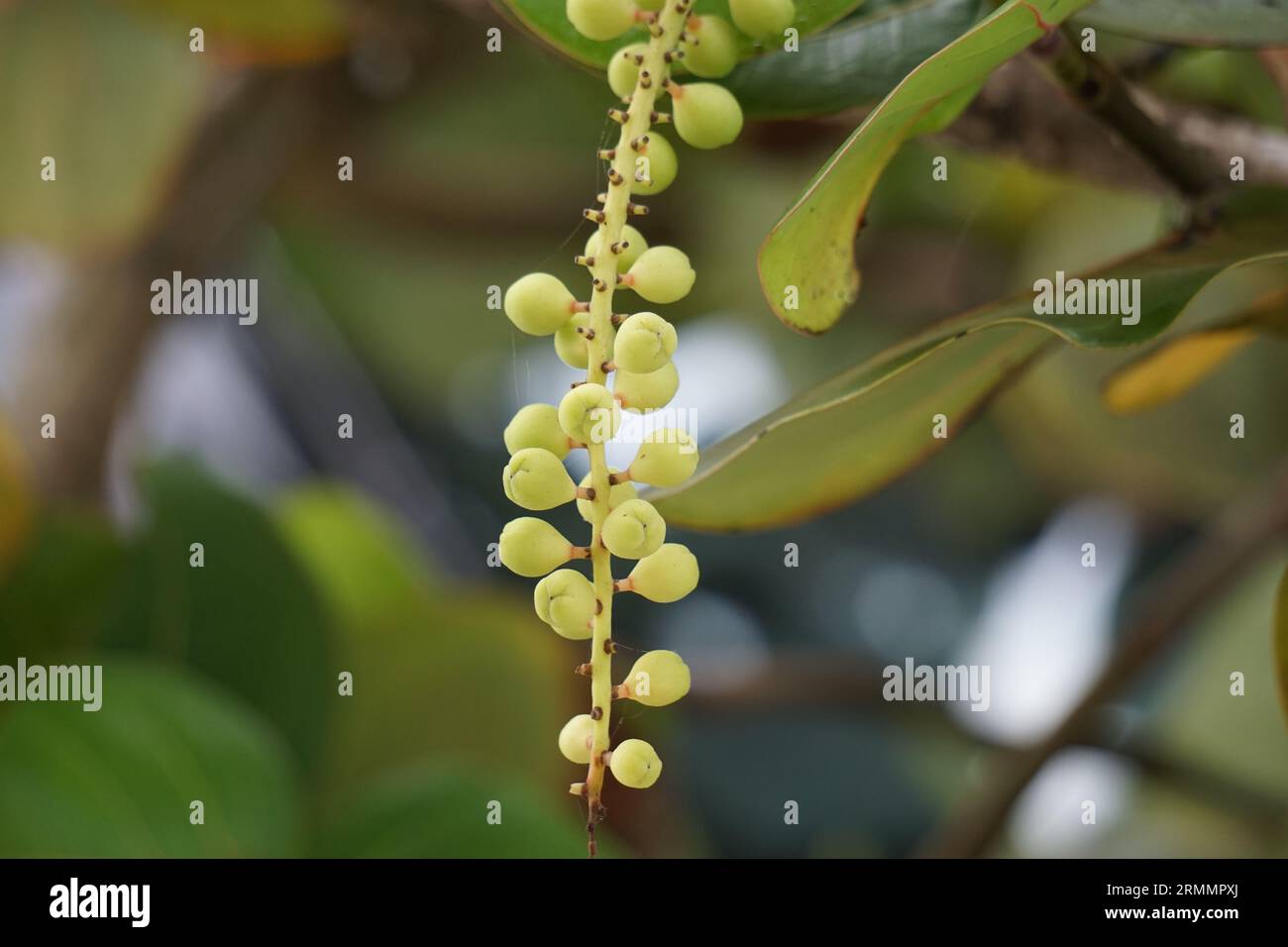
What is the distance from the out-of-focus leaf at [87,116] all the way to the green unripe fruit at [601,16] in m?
0.61

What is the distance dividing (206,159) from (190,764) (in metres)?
0.59

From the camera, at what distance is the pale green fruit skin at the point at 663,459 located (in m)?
0.28

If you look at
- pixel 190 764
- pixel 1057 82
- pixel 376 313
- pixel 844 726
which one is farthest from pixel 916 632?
pixel 1057 82

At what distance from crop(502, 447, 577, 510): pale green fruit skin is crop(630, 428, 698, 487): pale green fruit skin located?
0.02 metres

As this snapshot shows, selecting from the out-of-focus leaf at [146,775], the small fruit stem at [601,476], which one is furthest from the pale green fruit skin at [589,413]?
the out-of-focus leaf at [146,775]

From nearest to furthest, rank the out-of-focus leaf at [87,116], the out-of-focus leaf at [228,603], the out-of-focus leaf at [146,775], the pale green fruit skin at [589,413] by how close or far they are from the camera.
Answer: the pale green fruit skin at [589,413] → the out-of-focus leaf at [146,775] → the out-of-focus leaf at [228,603] → the out-of-focus leaf at [87,116]

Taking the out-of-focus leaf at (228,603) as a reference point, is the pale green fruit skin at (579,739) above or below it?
below

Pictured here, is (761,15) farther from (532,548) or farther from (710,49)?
(532,548)

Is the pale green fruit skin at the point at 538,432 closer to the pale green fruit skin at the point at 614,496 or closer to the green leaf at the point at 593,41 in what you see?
the pale green fruit skin at the point at 614,496

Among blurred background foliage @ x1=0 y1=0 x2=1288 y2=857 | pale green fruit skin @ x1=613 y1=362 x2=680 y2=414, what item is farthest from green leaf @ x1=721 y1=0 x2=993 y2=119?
pale green fruit skin @ x1=613 y1=362 x2=680 y2=414

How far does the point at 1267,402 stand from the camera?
3.10 ft

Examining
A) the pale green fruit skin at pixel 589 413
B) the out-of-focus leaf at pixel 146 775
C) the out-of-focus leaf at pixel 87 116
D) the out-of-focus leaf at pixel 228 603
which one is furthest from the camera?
the out-of-focus leaf at pixel 87 116

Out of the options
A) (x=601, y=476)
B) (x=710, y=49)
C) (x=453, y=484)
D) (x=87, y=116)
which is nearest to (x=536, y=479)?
(x=601, y=476)

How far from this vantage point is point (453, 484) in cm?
145
